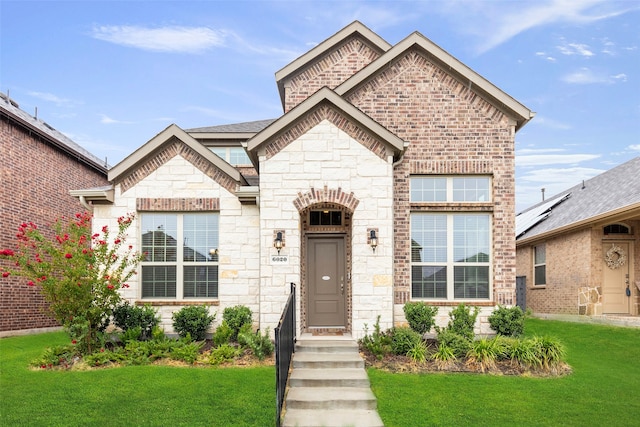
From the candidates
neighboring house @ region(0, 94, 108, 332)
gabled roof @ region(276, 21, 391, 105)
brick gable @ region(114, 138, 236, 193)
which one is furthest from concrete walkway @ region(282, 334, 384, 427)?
neighboring house @ region(0, 94, 108, 332)

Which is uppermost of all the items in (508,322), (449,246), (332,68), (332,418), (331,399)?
(332,68)

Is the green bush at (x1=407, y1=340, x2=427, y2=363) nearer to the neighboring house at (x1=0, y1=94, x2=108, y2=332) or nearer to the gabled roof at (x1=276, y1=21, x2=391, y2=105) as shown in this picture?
the gabled roof at (x1=276, y1=21, x2=391, y2=105)

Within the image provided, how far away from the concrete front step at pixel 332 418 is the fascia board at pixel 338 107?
531cm

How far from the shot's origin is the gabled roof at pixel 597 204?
1520cm

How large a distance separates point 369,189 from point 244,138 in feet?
19.7

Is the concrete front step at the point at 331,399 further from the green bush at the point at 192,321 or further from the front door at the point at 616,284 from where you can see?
the front door at the point at 616,284

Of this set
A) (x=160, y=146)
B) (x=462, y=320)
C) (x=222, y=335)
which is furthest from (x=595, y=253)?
(x=160, y=146)

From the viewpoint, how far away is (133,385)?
8.64 m

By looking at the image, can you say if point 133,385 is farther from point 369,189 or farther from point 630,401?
point 630,401

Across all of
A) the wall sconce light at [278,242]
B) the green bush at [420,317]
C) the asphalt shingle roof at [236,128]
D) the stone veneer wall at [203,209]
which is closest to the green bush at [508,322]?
the green bush at [420,317]

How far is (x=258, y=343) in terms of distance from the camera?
408 inches

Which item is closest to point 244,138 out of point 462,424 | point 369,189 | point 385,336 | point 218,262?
point 218,262

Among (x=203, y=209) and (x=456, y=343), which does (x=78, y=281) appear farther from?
(x=456, y=343)

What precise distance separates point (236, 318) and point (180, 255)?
208 cm
